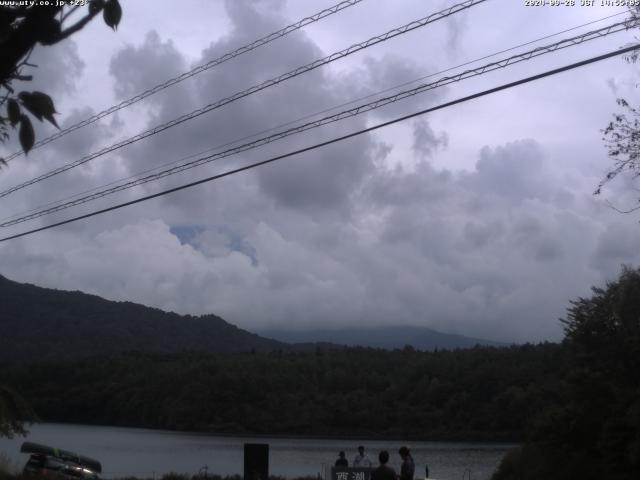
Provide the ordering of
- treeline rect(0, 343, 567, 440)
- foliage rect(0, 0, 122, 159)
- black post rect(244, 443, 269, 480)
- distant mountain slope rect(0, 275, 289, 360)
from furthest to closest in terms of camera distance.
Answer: distant mountain slope rect(0, 275, 289, 360) → treeline rect(0, 343, 567, 440) → black post rect(244, 443, 269, 480) → foliage rect(0, 0, 122, 159)

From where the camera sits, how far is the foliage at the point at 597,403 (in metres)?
21.9

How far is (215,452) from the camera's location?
54.2 meters

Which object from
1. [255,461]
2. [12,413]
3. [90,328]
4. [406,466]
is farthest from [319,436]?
[90,328]

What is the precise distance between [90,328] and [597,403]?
122 m

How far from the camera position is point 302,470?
40.4 meters

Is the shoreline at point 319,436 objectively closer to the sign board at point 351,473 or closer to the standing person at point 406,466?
the sign board at point 351,473

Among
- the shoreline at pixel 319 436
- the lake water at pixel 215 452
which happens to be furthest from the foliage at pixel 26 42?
the shoreline at pixel 319 436

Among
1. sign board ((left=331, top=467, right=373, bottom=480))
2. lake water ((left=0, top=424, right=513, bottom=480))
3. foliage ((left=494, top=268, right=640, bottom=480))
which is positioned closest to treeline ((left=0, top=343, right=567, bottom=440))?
lake water ((left=0, top=424, right=513, bottom=480))

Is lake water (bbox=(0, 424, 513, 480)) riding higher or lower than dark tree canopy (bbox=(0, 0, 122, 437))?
lower

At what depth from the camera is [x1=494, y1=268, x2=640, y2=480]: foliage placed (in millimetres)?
21859

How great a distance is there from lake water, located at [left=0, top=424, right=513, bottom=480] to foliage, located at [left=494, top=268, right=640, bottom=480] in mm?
9399

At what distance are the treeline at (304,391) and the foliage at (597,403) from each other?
2762 centimetres

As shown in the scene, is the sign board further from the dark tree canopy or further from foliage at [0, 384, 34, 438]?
the dark tree canopy

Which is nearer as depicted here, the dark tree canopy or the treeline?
the dark tree canopy
